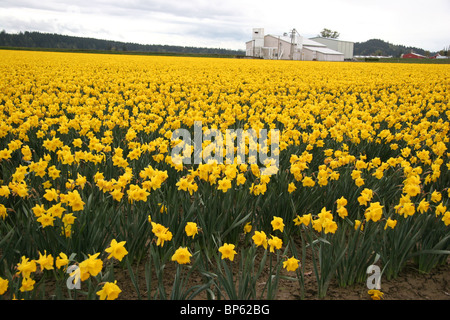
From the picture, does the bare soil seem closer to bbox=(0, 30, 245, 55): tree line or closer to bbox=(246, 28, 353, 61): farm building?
bbox=(246, 28, 353, 61): farm building

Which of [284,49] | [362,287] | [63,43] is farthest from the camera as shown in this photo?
[63,43]

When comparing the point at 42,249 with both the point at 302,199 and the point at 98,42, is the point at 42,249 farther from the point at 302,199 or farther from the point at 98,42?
the point at 98,42

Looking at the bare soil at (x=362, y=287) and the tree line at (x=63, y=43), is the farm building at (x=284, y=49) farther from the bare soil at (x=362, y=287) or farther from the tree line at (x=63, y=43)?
the bare soil at (x=362, y=287)

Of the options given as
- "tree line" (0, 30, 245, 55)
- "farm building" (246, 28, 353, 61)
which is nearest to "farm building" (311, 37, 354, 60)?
"farm building" (246, 28, 353, 61)

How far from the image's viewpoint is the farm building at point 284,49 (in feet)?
235

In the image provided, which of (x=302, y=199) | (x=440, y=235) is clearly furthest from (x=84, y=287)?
(x=440, y=235)

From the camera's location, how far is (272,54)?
7431cm

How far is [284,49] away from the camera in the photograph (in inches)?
2990

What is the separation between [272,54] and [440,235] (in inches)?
2960

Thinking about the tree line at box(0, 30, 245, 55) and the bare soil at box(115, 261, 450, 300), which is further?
the tree line at box(0, 30, 245, 55)

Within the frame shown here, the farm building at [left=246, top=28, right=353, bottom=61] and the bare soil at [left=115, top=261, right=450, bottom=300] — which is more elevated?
the farm building at [left=246, top=28, right=353, bottom=61]

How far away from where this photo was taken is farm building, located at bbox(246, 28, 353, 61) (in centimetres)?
7150

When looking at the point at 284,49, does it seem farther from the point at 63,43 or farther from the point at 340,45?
the point at 63,43

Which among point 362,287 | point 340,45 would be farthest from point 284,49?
point 362,287
